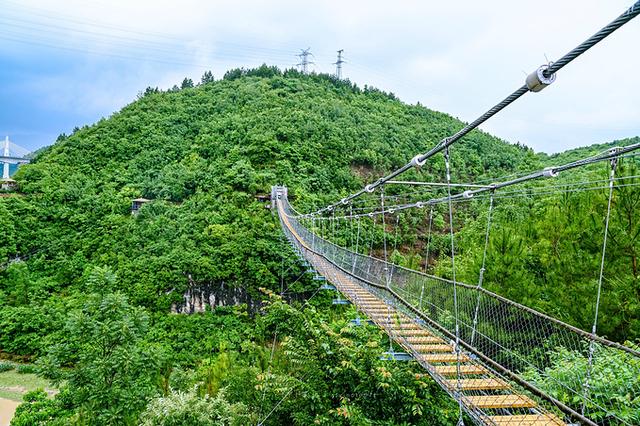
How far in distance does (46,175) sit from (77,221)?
11.5 feet

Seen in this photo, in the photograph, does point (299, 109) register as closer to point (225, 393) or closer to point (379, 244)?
point (379, 244)

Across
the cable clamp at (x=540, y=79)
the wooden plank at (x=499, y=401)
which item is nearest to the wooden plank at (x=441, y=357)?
the wooden plank at (x=499, y=401)

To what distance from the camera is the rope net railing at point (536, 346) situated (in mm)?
2514

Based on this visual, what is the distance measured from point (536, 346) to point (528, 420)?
152 cm

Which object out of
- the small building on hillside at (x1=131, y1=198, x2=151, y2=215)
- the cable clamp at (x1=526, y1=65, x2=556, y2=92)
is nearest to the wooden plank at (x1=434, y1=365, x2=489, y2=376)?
the cable clamp at (x1=526, y1=65, x2=556, y2=92)

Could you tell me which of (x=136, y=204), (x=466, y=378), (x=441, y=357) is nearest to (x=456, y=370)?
(x=466, y=378)

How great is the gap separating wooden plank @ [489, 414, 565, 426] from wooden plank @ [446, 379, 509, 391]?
13.5 inches

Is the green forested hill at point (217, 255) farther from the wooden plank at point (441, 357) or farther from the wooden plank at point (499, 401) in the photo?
the wooden plank at point (499, 401)

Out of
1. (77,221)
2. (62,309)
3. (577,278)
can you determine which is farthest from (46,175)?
(577,278)

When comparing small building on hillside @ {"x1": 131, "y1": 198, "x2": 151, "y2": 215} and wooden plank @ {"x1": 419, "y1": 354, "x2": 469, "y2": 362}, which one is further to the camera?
small building on hillside @ {"x1": 131, "y1": 198, "x2": 151, "y2": 215}

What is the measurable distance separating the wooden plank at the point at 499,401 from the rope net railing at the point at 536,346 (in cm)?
18

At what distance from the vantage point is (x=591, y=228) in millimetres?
4988

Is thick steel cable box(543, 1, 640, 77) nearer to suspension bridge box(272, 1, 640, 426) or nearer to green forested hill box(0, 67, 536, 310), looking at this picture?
suspension bridge box(272, 1, 640, 426)

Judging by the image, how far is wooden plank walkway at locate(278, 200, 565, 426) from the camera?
2365 mm
